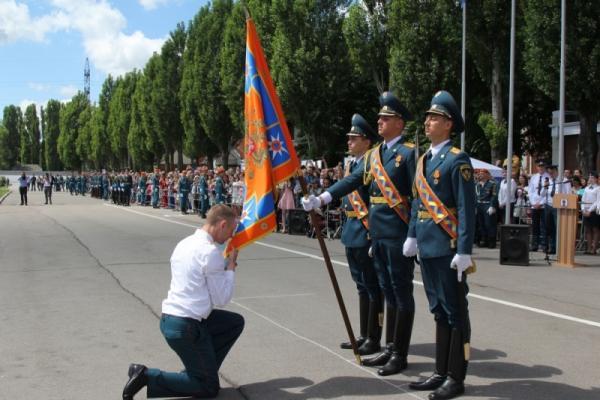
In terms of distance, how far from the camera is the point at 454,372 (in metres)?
5.03

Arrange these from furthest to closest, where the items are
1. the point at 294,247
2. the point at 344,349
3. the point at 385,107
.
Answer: the point at 294,247 → the point at 344,349 → the point at 385,107

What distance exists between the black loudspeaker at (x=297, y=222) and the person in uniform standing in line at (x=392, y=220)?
13.6 m

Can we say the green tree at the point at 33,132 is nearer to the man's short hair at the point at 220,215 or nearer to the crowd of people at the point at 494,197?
the crowd of people at the point at 494,197

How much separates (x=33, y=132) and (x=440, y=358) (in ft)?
450

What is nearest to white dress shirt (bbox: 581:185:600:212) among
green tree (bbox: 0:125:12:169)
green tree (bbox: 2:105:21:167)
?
green tree (bbox: 0:125:12:169)

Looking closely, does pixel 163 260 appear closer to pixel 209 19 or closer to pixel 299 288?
pixel 299 288

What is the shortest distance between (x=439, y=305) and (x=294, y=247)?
10757 millimetres

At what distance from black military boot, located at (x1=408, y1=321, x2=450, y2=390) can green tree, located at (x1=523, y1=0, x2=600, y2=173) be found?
1579cm

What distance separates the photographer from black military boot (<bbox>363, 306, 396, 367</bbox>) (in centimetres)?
584

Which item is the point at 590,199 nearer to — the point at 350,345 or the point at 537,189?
the point at 537,189

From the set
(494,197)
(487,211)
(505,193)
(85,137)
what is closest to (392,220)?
(487,211)

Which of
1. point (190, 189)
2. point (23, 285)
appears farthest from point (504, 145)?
point (23, 285)

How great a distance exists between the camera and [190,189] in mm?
30312

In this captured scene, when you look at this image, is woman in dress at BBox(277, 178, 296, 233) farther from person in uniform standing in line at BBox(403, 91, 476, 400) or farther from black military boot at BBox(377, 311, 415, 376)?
person in uniform standing in line at BBox(403, 91, 476, 400)
